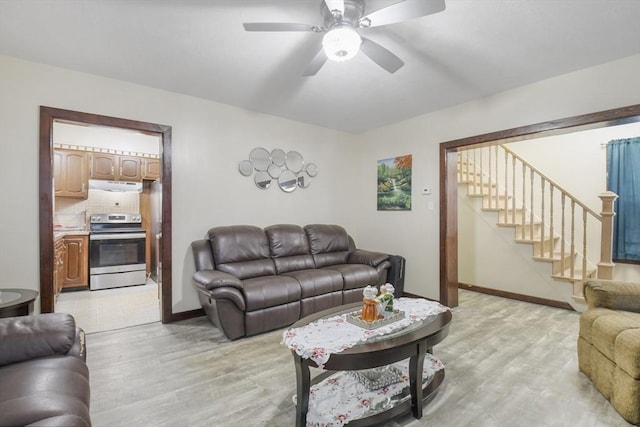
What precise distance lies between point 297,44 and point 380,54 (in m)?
0.68

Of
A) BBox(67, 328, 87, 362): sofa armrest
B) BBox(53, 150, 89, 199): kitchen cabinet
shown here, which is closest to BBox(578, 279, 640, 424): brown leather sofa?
BBox(67, 328, 87, 362): sofa armrest

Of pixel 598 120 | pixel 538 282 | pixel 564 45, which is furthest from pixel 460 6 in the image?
pixel 538 282

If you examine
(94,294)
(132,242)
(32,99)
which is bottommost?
(94,294)

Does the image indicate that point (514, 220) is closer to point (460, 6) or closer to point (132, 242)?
point (460, 6)

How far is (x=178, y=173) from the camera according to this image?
3484 mm

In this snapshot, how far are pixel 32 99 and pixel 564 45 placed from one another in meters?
4.51

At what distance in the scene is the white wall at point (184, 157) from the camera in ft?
8.82

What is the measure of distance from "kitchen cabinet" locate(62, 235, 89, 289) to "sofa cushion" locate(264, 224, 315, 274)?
3001 mm

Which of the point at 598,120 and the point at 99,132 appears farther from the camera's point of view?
the point at 99,132

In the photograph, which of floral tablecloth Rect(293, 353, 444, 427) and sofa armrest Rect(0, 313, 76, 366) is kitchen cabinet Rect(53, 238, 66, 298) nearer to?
sofa armrest Rect(0, 313, 76, 366)

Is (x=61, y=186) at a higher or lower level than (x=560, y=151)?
lower

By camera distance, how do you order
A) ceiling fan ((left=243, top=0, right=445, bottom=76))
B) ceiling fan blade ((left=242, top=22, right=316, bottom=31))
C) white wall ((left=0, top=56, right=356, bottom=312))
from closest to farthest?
ceiling fan ((left=243, top=0, right=445, bottom=76)) < ceiling fan blade ((left=242, top=22, right=316, bottom=31)) < white wall ((left=0, top=56, right=356, bottom=312))

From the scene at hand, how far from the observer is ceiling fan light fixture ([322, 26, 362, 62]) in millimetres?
1800

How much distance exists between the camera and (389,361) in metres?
1.66
